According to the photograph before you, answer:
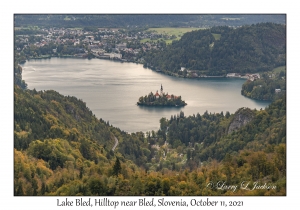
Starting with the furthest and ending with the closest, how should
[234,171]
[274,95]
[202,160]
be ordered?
[274,95] → [202,160] → [234,171]

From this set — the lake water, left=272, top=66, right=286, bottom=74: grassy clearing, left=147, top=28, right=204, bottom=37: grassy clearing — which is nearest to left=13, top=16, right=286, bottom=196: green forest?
the lake water

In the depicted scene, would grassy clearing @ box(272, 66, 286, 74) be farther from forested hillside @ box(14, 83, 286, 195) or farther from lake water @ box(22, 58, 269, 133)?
forested hillside @ box(14, 83, 286, 195)

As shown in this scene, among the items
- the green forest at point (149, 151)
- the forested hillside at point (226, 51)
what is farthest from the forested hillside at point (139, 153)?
the forested hillside at point (226, 51)

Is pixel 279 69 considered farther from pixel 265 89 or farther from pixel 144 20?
pixel 144 20

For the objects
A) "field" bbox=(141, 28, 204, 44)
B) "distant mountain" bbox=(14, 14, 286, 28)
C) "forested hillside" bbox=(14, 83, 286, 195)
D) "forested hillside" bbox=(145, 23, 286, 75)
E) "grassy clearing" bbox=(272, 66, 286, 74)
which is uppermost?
"distant mountain" bbox=(14, 14, 286, 28)

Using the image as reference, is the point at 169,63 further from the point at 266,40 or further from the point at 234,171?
the point at 234,171

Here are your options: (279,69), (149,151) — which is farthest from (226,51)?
(149,151)
